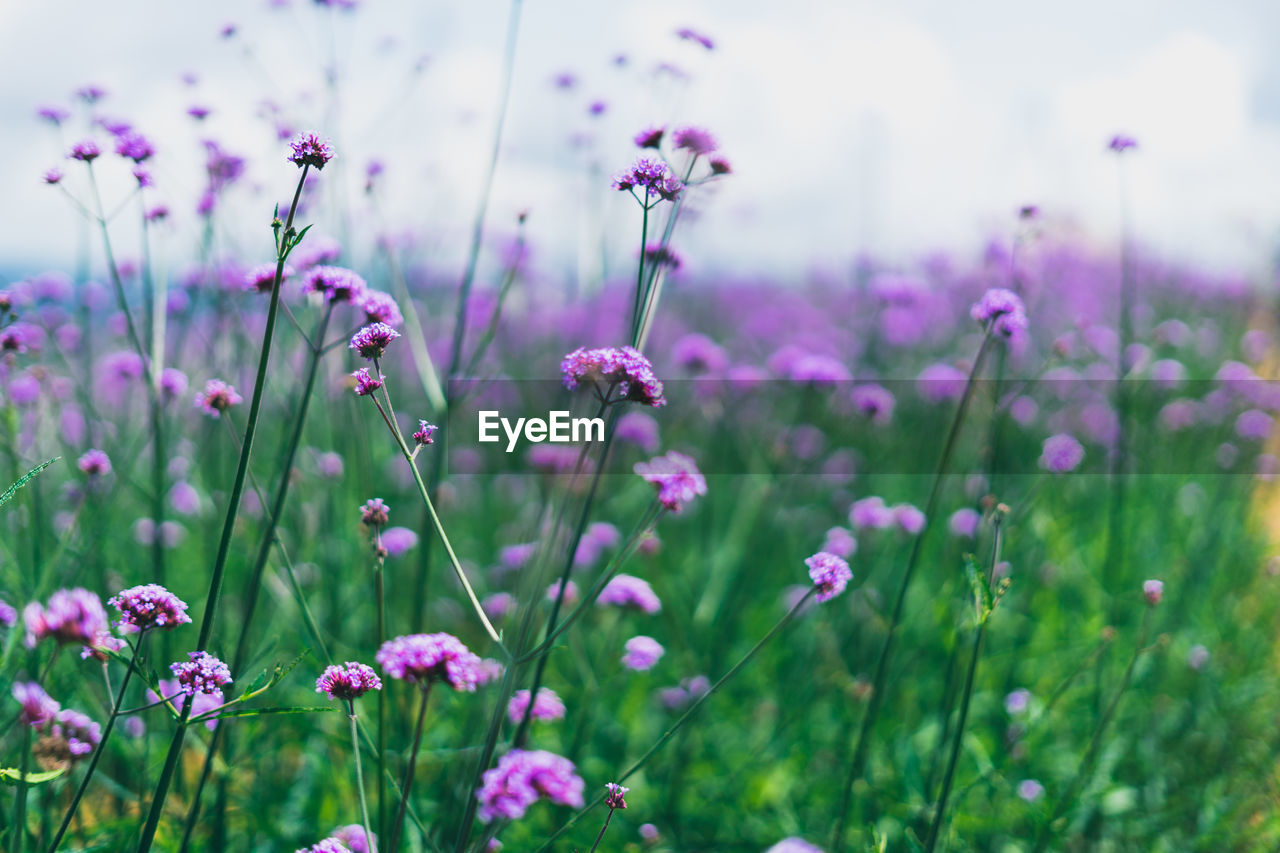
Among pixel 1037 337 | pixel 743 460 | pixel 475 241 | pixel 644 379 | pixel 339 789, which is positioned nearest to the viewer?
pixel 644 379

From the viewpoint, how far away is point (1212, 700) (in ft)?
10.7

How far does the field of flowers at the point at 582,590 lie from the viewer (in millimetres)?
1556

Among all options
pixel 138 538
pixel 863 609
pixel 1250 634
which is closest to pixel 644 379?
pixel 863 609

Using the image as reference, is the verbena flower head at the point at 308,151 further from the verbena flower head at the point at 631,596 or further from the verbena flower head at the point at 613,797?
the verbena flower head at the point at 631,596

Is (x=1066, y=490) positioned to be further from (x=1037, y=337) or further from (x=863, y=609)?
(x=1037, y=337)

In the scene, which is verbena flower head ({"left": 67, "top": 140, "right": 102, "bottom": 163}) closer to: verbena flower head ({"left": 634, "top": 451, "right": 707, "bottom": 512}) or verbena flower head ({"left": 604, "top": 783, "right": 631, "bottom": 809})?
verbena flower head ({"left": 634, "top": 451, "right": 707, "bottom": 512})

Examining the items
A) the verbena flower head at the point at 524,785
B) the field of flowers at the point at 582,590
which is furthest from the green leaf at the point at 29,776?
the verbena flower head at the point at 524,785

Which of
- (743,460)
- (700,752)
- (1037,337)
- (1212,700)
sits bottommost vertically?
(700,752)

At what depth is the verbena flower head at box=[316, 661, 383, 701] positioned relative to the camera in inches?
50.9

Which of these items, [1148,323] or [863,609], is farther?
[1148,323]

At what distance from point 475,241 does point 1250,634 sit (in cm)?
400

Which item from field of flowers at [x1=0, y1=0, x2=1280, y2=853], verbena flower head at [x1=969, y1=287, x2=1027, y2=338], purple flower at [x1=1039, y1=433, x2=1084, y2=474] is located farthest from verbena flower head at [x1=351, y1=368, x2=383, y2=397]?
purple flower at [x1=1039, y1=433, x2=1084, y2=474]

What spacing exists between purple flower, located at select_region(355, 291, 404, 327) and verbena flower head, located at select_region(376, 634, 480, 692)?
0.65 metres

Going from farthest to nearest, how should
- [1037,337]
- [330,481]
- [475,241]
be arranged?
[1037,337] → [330,481] → [475,241]
